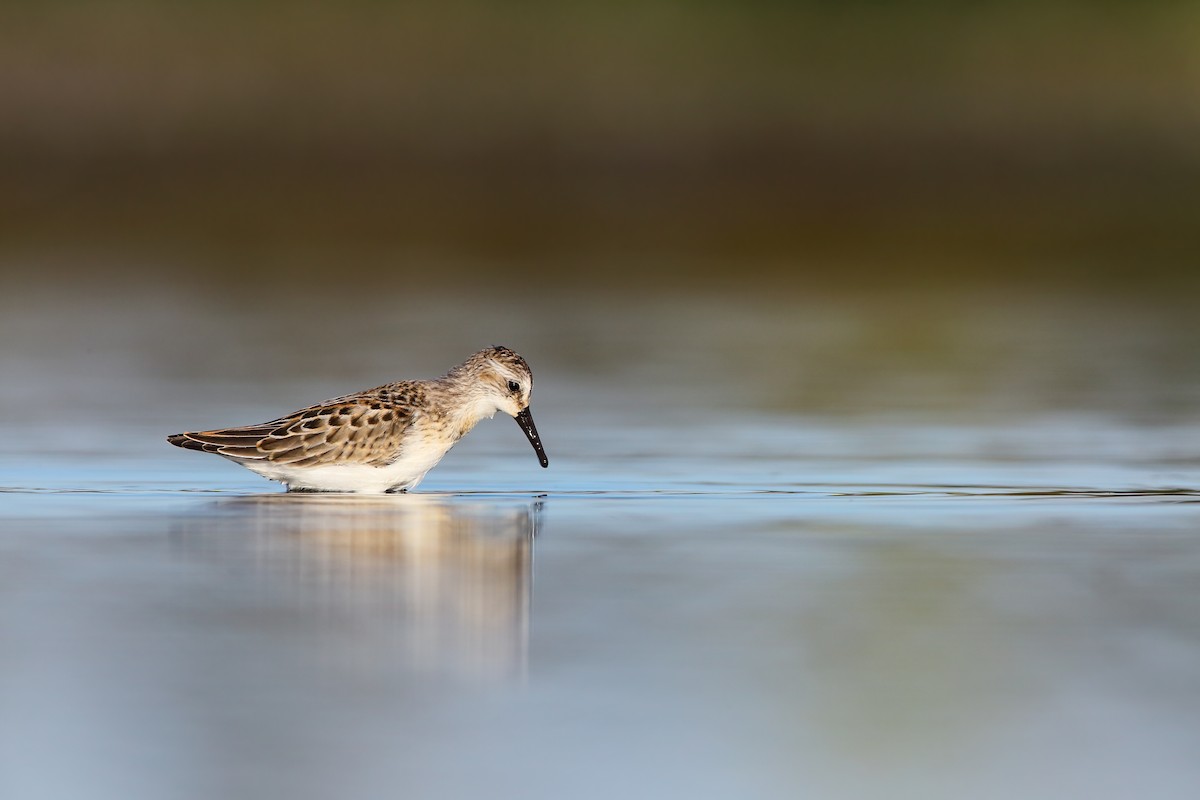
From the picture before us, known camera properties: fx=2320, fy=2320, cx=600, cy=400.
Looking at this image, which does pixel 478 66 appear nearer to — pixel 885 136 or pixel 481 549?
pixel 885 136

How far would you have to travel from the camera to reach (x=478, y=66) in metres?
34.8

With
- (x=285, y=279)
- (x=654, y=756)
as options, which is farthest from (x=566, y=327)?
(x=654, y=756)

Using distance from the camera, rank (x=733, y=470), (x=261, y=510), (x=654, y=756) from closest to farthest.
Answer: (x=654, y=756)
(x=261, y=510)
(x=733, y=470)

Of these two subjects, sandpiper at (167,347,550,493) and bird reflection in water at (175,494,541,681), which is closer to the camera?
bird reflection in water at (175,494,541,681)

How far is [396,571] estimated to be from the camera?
8758 mm

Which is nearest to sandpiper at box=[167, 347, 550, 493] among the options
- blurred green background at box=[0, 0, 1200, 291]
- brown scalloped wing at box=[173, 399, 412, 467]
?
brown scalloped wing at box=[173, 399, 412, 467]

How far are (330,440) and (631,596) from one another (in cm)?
313

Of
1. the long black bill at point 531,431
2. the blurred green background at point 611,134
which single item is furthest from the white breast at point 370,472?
the blurred green background at point 611,134

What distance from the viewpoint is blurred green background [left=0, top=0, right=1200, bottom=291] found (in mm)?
27344

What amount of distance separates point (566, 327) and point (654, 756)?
1290cm

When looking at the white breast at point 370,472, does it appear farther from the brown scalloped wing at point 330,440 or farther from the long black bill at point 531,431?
the long black bill at point 531,431

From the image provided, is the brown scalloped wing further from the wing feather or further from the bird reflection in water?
the bird reflection in water

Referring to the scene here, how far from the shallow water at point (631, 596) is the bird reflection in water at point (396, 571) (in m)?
0.03

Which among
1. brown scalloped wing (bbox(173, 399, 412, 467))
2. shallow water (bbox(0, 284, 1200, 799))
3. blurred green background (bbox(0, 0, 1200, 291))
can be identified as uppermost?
blurred green background (bbox(0, 0, 1200, 291))
